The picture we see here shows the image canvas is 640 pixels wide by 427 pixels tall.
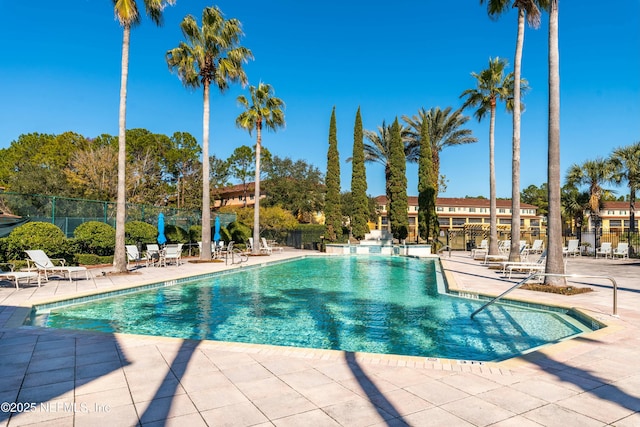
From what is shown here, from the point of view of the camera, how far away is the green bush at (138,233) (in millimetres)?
17641

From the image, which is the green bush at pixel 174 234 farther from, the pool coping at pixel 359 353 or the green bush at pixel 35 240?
the green bush at pixel 35 240

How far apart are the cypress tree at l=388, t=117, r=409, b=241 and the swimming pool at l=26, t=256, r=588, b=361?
19412 millimetres

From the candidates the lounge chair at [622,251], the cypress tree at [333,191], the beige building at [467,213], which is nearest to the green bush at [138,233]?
the cypress tree at [333,191]

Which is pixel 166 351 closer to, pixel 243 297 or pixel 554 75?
pixel 243 297

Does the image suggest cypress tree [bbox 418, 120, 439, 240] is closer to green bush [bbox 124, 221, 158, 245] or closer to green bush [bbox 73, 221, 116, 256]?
green bush [bbox 124, 221, 158, 245]

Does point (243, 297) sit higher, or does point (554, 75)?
point (554, 75)

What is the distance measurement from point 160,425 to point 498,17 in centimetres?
1724

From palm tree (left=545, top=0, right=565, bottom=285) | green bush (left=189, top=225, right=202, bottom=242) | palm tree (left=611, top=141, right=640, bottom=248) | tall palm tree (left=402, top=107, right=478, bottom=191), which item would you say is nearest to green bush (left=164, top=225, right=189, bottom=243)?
green bush (left=189, top=225, right=202, bottom=242)

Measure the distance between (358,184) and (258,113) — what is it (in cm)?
1018

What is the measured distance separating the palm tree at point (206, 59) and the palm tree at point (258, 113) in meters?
4.96

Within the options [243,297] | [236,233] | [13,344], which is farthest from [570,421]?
[236,233]

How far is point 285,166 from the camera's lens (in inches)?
1845

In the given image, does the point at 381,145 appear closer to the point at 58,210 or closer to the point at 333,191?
the point at 333,191

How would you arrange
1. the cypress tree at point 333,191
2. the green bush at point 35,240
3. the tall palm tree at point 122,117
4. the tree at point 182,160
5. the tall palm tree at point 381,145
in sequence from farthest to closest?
the tree at point 182,160 < the tall palm tree at point 381,145 < the cypress tree at point 333,191 < the tall palm tree at point 122,117 < the green bush at point 35,240
